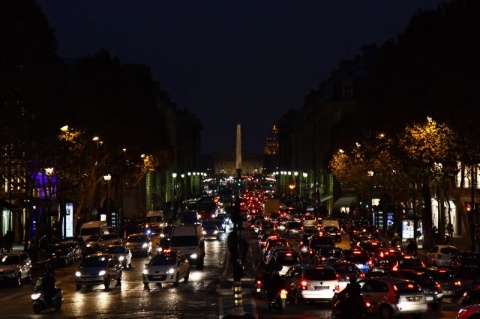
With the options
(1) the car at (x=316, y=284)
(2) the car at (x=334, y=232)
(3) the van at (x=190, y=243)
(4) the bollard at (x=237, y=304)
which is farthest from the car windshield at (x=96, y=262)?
(2) the car at (x=334, y=232)

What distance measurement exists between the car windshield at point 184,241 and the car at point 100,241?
944 centimetres

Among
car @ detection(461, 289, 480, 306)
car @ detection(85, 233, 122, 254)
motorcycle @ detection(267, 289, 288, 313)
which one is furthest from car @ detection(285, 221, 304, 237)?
car @ detection(461, 289, 480, 306)

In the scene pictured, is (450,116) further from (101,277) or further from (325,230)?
(325,230)

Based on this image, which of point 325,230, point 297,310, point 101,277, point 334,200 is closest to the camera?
point 297,310

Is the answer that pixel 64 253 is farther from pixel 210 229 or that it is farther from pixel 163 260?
pixel 210 229

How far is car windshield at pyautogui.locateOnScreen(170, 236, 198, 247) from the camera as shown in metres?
59.6

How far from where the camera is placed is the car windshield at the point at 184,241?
195 ft

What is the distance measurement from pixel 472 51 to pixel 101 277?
2273cm

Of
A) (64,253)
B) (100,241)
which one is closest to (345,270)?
(64,253)

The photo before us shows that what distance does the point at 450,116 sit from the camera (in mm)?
55062

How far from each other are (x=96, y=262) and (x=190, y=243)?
49.0 feet

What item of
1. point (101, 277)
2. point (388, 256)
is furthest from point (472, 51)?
point (101, 277)

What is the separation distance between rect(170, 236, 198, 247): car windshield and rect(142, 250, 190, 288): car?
12.1m

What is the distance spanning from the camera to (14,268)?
156ft
